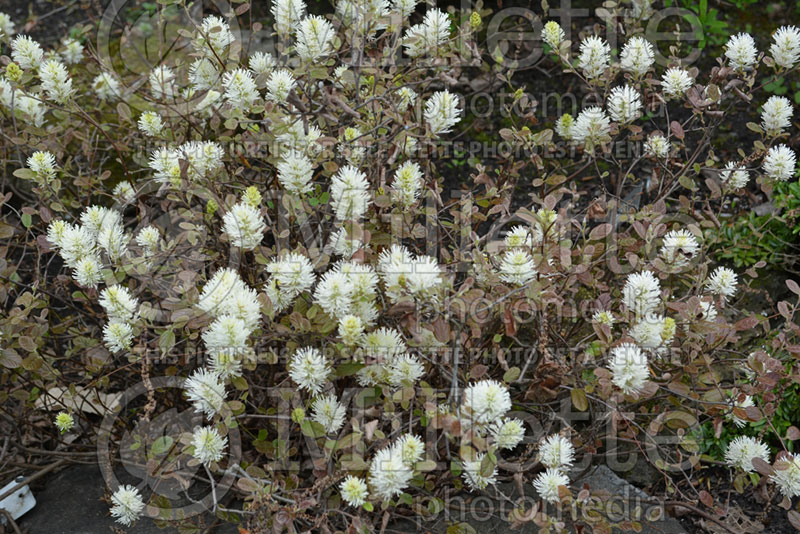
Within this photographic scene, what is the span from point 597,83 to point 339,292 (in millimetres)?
1088

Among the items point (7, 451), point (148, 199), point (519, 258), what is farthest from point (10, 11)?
point (519, 258)

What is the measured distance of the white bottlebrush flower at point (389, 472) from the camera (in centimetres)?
152

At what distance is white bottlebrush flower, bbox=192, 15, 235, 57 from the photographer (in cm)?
203

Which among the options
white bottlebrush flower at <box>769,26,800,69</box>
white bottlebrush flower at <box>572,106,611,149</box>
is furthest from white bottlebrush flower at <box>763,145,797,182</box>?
white bottlebrush flower at <box>572,106,611,149</box>

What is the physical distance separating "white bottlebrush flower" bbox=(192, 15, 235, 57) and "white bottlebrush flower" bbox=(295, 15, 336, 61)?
0.27 metres

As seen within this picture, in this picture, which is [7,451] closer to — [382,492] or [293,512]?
[293,512]

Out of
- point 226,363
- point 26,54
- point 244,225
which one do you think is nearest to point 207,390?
point 226,363

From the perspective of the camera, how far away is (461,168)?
3.19 metres

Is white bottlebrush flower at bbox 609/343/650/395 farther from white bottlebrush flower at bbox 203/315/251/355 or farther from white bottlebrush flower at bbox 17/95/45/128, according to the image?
white bottlebrush flower at bbox 17/95/45/128

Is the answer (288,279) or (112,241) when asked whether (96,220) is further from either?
(288,279)

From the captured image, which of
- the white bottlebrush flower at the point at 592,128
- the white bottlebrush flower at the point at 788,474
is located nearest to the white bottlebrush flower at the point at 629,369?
the white bottlebrush flower at the point at 788,474

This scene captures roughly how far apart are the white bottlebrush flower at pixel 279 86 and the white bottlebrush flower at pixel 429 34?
1.11 feet

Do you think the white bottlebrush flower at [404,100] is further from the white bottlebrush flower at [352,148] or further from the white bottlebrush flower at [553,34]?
the white bottlebrush flower at [553,34]

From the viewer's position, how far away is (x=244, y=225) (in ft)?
5.33
